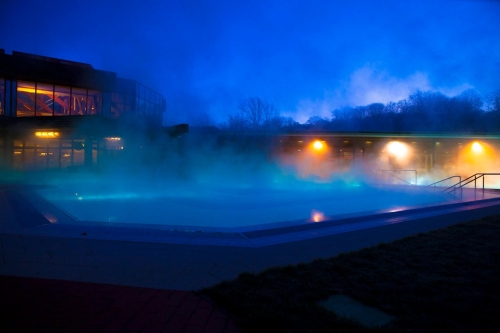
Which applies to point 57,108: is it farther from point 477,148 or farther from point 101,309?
point 477,148

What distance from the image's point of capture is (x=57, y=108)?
1867cm

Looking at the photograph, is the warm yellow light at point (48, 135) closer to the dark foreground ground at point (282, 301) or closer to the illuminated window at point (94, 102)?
the illuminated window at point (94, 102)

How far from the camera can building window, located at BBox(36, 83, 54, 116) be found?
18203 millimetres

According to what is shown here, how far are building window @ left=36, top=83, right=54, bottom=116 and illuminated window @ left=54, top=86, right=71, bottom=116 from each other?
0.20 m

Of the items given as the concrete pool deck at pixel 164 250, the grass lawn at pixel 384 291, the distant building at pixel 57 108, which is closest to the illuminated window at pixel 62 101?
the distant building at pixel 57 108

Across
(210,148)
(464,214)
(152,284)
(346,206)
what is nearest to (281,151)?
(210,148)

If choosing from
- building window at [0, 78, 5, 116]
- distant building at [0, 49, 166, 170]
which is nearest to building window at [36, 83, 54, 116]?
distant building at [0, 49, 166, 170]

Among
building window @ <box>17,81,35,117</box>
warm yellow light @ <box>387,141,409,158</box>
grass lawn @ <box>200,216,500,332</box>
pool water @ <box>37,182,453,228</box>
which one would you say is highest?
building window @ <box>17,81,35,117</box>

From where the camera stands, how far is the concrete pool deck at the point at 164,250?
2764 mm

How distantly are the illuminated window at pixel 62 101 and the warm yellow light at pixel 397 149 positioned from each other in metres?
17.8

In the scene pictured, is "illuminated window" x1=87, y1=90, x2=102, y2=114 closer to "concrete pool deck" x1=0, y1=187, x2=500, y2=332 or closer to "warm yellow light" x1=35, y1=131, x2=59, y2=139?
"warm yellow light" x1=35, y1=131, x2=59, y2=139

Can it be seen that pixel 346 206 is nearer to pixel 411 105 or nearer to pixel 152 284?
pixel 152 284

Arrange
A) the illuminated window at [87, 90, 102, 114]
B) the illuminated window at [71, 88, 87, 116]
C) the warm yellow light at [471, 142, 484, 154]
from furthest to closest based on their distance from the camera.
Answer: the illuminated window at [87, 90, 102, 114]
the illuminated window at [71, 88, 87, 116]
the warm yellow light at [471, 142, 484, 154]

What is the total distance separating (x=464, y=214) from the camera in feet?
21.2
